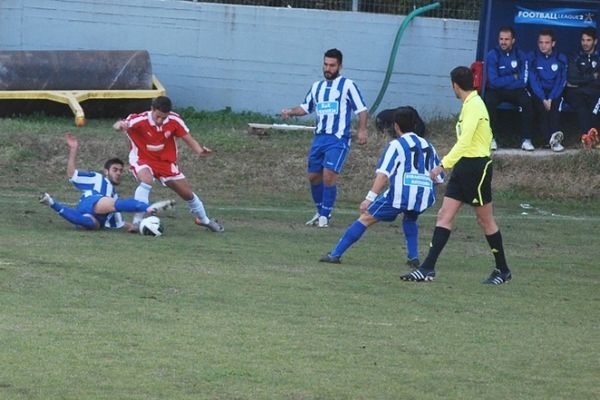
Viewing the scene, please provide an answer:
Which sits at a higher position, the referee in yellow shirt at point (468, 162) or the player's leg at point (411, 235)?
the referee in yellow shirt at point (468, 162)

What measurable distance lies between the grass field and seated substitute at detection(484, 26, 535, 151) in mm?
2817

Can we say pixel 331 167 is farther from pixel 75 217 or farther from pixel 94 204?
pixel 75 217

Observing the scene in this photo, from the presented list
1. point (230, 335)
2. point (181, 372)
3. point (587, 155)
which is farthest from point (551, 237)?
point (181, 372)

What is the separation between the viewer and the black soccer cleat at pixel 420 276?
1141 centimetres

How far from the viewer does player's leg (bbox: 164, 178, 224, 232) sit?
46.8ft

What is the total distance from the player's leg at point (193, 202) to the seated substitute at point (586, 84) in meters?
7.28

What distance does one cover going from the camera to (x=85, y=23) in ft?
72.1

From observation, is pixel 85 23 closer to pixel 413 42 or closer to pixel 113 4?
pixel 113 4

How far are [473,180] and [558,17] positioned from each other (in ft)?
32.4

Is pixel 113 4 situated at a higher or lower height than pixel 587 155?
higher

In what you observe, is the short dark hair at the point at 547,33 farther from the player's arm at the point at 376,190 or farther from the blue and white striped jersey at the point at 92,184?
the player's arm at the point at 376,190

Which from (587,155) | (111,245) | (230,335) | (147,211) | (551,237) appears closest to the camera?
(230,335)

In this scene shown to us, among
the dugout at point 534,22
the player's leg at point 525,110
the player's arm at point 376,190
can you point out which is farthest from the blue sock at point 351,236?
the dugout at point 534,22

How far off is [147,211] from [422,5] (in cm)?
936
